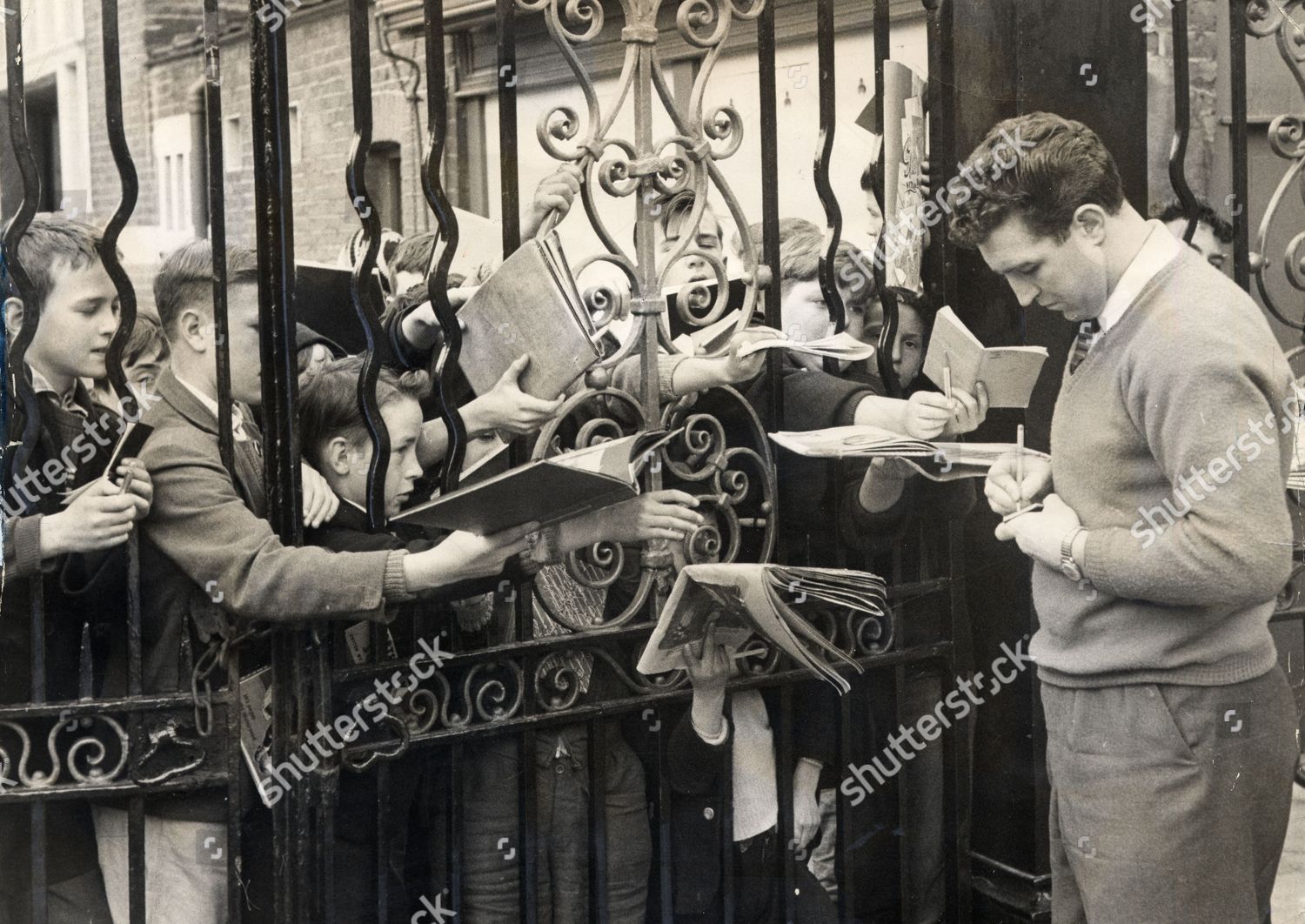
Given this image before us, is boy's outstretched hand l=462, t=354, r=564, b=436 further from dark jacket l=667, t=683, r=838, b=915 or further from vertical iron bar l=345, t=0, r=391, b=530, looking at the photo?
dark jacket l=667, t=683, r=838, b=915

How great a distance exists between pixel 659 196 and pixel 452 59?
0.45 meters

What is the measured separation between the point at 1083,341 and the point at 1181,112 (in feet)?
1.97

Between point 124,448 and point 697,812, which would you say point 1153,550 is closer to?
point 697,812

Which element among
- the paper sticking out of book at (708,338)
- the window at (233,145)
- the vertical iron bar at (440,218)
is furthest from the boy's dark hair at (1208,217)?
the window at (233,145)

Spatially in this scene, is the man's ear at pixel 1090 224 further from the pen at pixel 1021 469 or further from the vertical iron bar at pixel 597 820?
the vertical iron bar at pixel 597 820

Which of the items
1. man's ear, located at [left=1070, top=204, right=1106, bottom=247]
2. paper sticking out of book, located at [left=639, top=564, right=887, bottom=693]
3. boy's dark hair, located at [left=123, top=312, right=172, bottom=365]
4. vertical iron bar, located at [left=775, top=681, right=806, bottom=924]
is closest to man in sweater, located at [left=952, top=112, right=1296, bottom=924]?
man's ear, located at [left=1070, top=204, right=1106, bottom=247]

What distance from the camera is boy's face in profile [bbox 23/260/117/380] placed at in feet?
8.12

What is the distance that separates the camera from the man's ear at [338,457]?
2.63 m

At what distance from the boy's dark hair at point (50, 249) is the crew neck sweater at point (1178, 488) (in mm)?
1714

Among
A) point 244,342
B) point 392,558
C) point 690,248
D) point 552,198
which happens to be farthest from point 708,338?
point 244,342

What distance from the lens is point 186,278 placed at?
100 inches

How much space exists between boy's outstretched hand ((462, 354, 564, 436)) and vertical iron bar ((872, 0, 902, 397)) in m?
0.71

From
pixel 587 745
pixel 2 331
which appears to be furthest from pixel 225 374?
pixel 587 745

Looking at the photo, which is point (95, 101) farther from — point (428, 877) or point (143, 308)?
point (428, 877)
